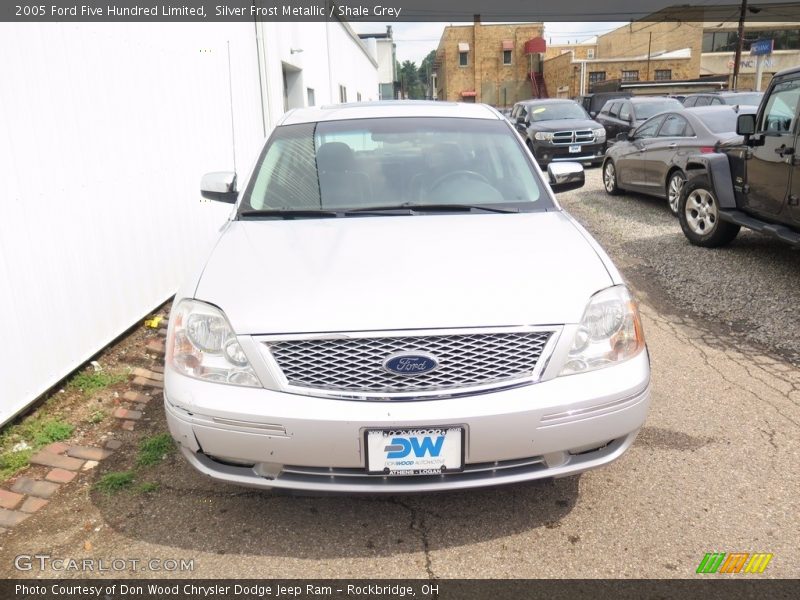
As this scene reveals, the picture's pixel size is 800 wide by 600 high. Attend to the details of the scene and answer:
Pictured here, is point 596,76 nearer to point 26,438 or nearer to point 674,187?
point 674,187

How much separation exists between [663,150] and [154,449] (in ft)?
26.1

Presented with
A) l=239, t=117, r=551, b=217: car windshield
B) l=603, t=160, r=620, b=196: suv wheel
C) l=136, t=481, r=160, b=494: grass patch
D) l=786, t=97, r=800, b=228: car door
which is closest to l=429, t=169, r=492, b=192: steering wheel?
l=239, t=117, r=551, b=217: car windshield

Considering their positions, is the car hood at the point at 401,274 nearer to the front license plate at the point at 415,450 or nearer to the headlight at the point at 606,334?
the headlight at the point at 606,334

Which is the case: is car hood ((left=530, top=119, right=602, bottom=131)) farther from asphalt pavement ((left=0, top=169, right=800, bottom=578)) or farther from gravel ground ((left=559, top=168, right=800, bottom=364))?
asphalt pavement ((left=0, top=169, right=800, bottom=578))

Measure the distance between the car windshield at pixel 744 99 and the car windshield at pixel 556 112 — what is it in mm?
3468

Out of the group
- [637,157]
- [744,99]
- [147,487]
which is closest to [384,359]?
[147,487]

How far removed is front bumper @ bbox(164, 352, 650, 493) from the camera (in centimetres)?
228

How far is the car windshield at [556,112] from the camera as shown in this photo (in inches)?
636

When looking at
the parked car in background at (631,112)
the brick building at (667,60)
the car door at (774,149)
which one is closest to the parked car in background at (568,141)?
the parked car in background at (631,112)

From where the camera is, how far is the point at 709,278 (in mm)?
6141

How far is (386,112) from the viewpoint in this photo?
4203mm

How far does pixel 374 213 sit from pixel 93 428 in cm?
202

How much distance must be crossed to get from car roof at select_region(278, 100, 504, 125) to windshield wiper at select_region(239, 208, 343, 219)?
933mm

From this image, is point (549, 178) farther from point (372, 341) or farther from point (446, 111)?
point (372, 341)
